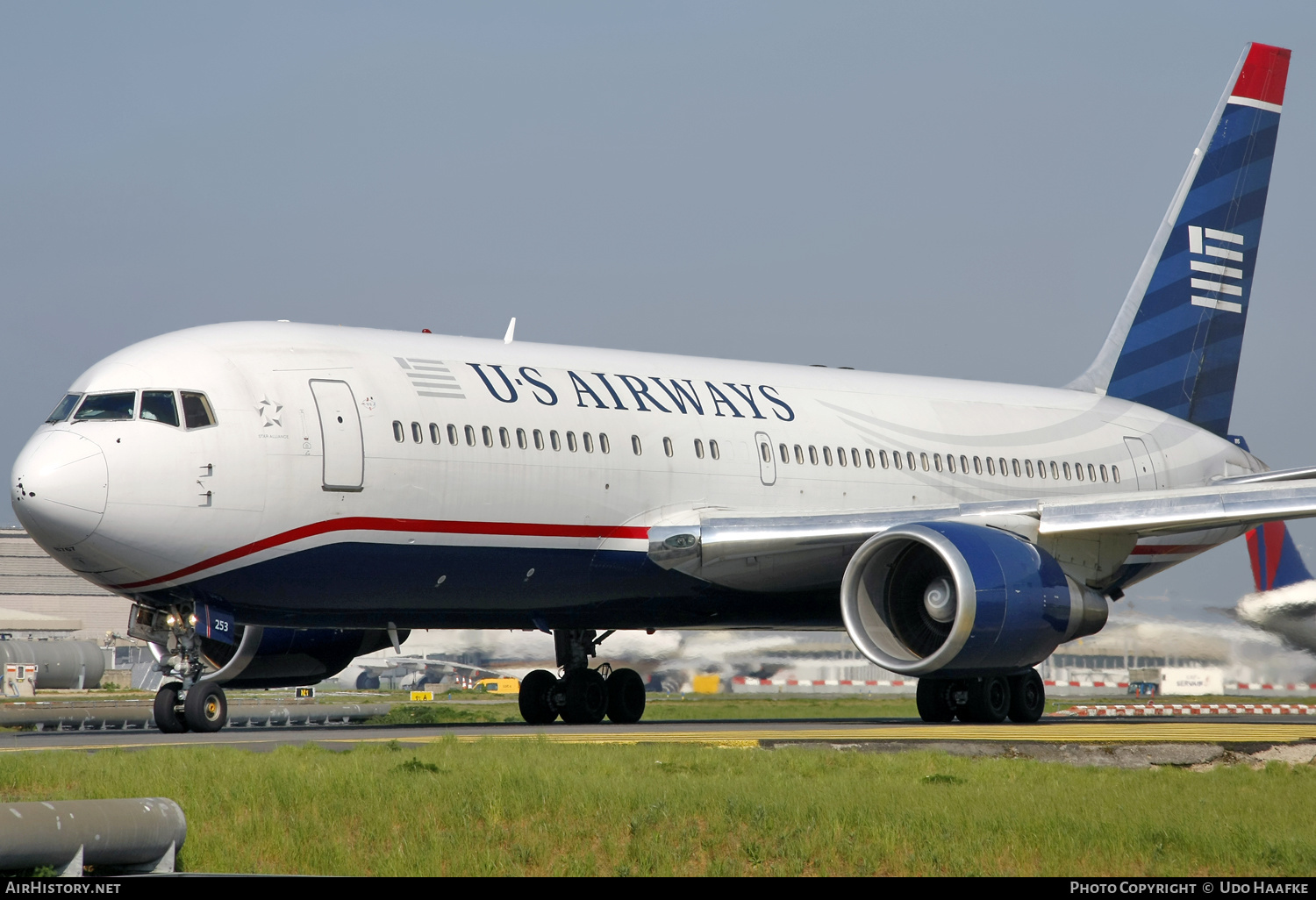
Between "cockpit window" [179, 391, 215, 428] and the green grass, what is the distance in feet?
14.9

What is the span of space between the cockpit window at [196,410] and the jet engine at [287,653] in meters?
3.31

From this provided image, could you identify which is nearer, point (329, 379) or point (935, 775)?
point (935, 775)

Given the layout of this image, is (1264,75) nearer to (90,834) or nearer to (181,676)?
(181,676)

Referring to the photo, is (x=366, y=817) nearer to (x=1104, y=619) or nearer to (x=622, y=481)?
(x=622, y=481)

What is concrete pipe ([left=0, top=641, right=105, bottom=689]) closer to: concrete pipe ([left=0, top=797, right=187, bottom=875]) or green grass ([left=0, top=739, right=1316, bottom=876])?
green grass ([left=0, top=739, right=1316, bottom=876])

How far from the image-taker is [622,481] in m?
18.2

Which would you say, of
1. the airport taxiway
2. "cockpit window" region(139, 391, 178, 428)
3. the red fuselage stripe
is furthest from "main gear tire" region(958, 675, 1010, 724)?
"cockpit window" region(139, 391, 178, 428)

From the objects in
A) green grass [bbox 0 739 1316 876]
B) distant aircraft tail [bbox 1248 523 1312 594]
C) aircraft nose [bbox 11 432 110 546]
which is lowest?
green grass [bbox 0 739 1316 876]

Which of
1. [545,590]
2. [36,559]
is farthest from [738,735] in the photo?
[36,559]

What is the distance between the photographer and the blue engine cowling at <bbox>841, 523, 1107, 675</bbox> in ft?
53.6

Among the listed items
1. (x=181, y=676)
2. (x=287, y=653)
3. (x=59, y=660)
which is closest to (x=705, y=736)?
(x=181, y=676)

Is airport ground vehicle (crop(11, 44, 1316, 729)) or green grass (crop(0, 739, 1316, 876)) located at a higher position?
airport ground vehicle (crop(11, 44, 1316, 729))

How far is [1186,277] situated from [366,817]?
65.1 ft
